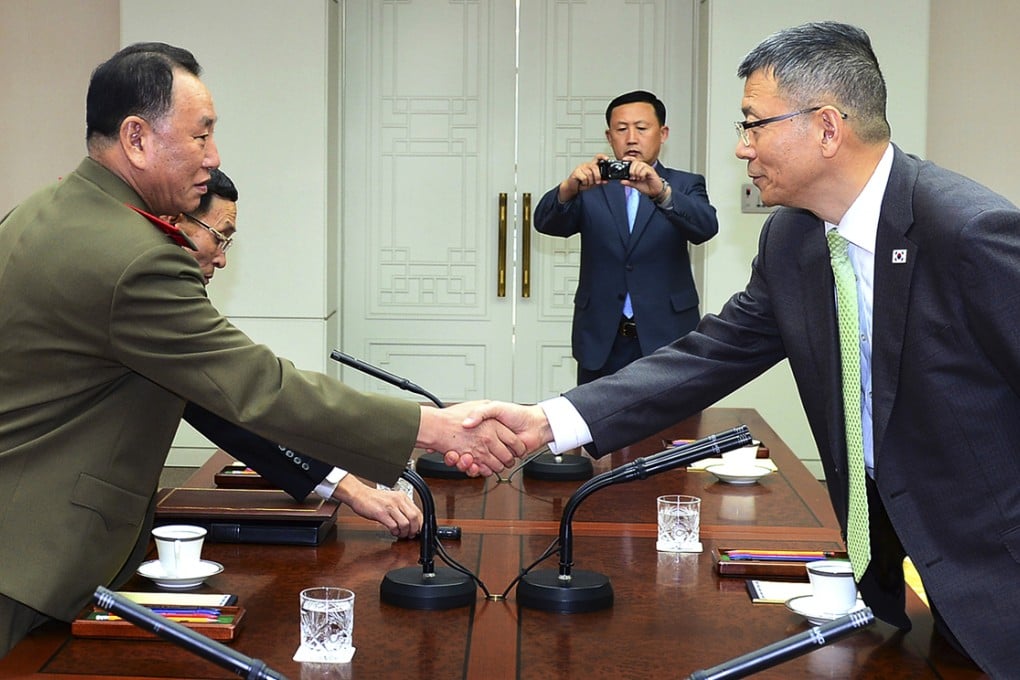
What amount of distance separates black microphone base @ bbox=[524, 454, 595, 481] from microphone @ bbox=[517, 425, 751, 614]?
34.5 inches

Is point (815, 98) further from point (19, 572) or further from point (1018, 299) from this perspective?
point (19, 572)

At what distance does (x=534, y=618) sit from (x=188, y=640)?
2.48 feet

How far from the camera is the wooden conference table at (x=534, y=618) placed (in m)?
1.76

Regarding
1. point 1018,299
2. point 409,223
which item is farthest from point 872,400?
point 409,223

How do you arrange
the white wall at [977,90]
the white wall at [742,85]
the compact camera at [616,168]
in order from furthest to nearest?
the white wall at [977,90], the white wall at [742,85], the compact camera at [616,168]

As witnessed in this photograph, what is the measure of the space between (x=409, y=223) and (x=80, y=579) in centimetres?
425

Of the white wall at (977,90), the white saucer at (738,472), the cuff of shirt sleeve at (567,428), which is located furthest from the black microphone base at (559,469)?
the white wall at (977,90)

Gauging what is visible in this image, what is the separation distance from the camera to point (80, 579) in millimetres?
1955

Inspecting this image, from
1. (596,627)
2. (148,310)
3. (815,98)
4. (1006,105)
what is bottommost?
(596,627)

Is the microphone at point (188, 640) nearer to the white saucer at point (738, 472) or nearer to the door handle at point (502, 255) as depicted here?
the white saucer at point (738, 472)

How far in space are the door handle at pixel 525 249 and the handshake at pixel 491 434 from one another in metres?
3.39

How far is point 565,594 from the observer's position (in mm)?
2002

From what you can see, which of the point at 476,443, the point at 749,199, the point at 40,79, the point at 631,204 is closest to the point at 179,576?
the point at 476,443

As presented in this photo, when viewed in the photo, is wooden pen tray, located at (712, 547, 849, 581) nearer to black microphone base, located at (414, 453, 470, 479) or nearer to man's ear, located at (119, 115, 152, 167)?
black microphone base, located at (414, 453, 470, 479)
